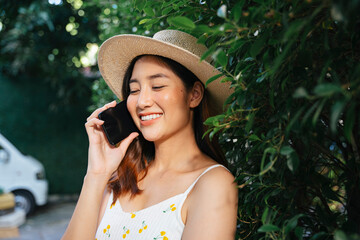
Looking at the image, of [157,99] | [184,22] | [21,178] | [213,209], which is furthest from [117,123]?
[21,178]

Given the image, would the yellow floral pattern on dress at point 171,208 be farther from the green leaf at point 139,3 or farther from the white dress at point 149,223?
the green leaf at point 139,3

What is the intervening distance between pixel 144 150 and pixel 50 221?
6.34 meters

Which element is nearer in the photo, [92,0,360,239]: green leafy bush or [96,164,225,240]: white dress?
[92,0,360,239]: green leafy bush

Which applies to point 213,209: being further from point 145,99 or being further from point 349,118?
point 349,118

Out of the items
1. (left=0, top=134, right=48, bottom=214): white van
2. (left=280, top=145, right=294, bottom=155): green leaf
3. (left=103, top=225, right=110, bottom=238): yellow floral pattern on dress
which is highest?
(left=280, top=145, right=294, bottom=155): green leaf

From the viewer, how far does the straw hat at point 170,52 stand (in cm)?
187

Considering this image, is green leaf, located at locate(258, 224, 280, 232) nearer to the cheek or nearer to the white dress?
the white dress

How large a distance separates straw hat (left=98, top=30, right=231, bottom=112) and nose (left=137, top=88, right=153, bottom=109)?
20 cm

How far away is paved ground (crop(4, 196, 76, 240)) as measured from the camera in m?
7.02

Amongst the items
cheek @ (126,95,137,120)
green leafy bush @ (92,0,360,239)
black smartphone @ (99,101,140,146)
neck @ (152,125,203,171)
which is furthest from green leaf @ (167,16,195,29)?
black smartphone @ (99,101,140,146)

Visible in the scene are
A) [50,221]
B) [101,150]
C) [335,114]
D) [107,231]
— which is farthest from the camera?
[50,221]

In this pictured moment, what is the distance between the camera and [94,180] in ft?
6.56

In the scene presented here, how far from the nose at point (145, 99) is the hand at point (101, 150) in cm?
31

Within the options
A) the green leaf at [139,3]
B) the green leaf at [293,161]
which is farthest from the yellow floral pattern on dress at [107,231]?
the green leaf at [293,161]
